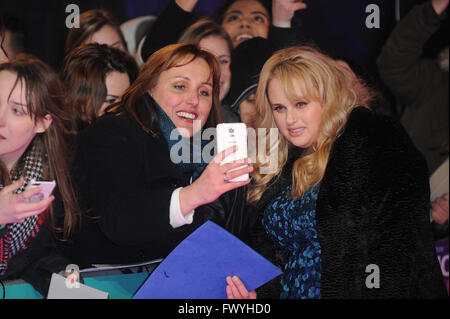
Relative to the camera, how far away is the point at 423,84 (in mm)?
1831

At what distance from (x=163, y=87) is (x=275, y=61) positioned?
34 centimetres

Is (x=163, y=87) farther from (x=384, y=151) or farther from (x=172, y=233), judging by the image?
(x=384, y=151)

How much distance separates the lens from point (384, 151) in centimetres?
135

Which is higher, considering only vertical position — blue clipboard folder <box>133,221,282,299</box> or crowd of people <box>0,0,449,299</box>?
crowd of people <box>0,0,449,299</box>

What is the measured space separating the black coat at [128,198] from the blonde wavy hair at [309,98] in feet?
0.53

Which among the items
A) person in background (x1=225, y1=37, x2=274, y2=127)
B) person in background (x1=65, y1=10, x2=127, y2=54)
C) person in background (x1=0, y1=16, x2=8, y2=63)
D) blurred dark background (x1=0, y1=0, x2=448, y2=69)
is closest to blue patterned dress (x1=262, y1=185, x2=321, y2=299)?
person in background (x1=225, y1=37, x2=274, y2=127)

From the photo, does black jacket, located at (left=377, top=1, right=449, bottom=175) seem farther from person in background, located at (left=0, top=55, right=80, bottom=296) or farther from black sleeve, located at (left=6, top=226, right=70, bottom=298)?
black sleeve, located at (left=6, top=226, right=70, bottom=298)

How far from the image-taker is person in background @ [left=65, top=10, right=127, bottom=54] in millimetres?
1497

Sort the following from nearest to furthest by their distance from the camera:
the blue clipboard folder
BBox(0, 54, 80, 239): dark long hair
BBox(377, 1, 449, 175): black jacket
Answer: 1. the blue clipboard folder
2. BBox(0, 54, 80, 239): dark long hair
3. BBox(377, 1, 449, 175): black jacket

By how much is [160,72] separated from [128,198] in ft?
1.29

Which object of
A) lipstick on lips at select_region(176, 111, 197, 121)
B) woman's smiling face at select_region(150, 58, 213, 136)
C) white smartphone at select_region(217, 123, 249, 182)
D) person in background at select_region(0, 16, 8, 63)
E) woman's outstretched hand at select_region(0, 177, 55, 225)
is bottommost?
woman's outstretched hand at select_region(0, 177, 55, 225)

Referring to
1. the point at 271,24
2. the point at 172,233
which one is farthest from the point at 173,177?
the point at 271,24

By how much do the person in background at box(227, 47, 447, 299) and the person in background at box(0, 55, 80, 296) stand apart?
547 mm

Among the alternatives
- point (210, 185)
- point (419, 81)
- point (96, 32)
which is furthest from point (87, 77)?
point (419, 81)
